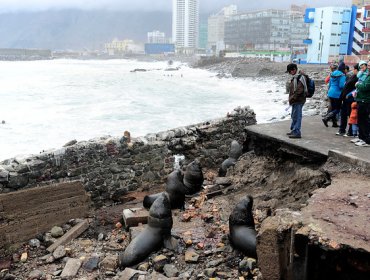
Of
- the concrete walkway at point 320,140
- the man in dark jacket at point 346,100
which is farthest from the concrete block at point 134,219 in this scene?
the man in dark jacket at point 346,100

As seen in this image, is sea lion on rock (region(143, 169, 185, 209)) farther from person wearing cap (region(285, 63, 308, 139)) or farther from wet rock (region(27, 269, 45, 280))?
person wearing cap (region(285, 63, 308, 139))

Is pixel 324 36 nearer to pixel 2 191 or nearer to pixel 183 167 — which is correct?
pixel 183 167

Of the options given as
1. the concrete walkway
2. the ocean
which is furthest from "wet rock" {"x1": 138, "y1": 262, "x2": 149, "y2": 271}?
the ocean

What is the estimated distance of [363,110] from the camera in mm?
7031

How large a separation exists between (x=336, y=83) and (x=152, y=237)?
552 cm

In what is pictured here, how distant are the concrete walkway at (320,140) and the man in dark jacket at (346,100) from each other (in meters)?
0.25

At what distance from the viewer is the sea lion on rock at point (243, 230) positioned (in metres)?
5.52

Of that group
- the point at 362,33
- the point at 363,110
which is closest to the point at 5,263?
the point at 363,110

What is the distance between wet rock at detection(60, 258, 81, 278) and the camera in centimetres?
590

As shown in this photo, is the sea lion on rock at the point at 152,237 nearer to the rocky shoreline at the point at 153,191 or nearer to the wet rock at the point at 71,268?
the rocky shoreline at the point at 153,191

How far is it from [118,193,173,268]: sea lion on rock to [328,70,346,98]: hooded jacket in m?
4.87

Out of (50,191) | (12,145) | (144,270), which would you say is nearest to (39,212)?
(50,191)

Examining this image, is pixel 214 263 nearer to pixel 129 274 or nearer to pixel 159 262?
pixel 159 262

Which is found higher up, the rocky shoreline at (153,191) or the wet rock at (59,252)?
the rocky shoreline at (153,191)
